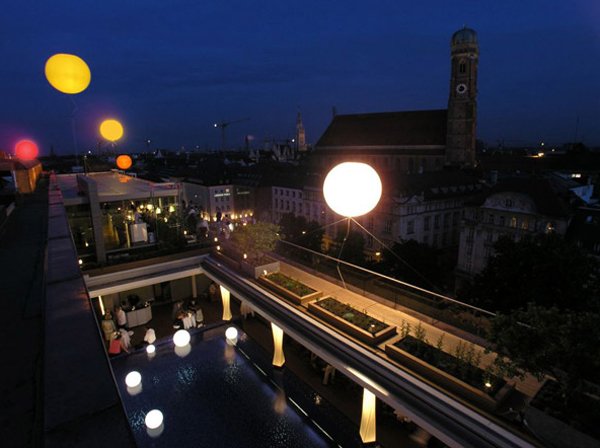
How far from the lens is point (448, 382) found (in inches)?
333

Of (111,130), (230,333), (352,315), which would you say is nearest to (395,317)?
(352,315)

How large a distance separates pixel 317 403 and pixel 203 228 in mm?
12043

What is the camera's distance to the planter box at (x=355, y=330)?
10445 millimetres

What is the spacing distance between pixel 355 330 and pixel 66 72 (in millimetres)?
11443

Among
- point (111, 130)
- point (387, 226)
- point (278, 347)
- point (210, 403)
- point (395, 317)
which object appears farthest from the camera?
point (387, 226)

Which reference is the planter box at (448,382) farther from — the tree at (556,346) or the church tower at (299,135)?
the church tower at (299,135)

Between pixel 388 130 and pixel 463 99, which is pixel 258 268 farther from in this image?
pixel 388 130

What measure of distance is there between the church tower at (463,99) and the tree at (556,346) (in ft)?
201

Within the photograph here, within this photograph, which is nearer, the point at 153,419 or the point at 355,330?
the point at 153,419

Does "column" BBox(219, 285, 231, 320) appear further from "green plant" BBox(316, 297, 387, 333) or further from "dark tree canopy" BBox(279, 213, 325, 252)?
"dark tree canopy" BBox(279, 213, 325, 252)

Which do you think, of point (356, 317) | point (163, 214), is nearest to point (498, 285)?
point (356, 317)

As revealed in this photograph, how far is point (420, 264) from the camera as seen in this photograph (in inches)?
1323

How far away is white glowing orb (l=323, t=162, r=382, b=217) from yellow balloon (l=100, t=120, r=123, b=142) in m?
14.9

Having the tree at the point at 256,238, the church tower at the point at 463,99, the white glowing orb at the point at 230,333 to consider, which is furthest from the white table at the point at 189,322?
the church tower at the point at 463,99
